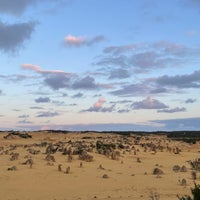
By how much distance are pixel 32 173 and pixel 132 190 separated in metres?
5.38

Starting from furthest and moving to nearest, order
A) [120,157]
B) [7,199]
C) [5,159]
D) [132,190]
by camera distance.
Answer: [120,157], [5,159], [132,190], [7,199]

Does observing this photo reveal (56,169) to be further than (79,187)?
Yes

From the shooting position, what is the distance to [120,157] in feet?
104

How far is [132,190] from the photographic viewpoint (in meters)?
18.8

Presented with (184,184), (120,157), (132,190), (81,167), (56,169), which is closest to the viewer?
(132,190)

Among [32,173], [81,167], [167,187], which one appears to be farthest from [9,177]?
[167,187]

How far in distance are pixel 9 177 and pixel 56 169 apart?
3.00 m

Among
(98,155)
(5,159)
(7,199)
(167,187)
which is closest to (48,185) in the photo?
(7,199)

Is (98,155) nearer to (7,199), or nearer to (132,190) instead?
(132,190)

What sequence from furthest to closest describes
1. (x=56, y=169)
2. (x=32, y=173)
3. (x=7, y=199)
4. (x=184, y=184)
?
1. (x=56, y=169)
2. (x=32, y=173)
3. (x=184, y=184)
4. (x=7, y=199)

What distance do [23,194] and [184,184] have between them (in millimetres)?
6902

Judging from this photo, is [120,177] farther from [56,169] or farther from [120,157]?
[120,157]

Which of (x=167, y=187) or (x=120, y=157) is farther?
(x=120, y=157)

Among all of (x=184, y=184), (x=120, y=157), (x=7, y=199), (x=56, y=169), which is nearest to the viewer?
(x=7, y=199)
